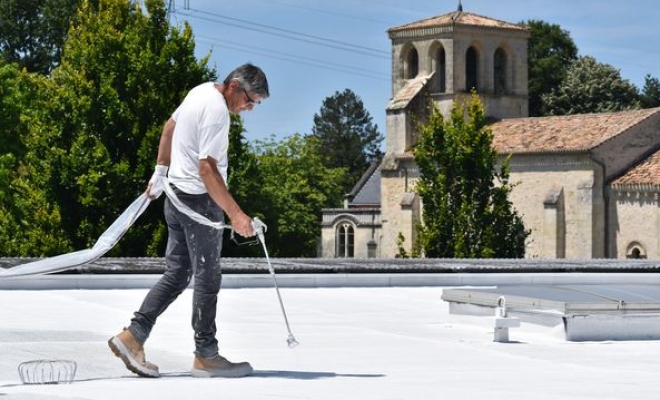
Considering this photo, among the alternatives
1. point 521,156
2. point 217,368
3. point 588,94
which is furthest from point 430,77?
point 217,368

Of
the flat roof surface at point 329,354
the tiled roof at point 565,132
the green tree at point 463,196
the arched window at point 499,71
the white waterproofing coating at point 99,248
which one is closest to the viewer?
the flat roof surface at point 329,354

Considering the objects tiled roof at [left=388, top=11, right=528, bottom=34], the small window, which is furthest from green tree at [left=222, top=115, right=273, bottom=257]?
tiled roof at [left=388, top=11, right=528, bottom=34]

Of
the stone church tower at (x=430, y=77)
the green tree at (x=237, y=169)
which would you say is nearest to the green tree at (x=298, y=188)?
the stone church tower at (x=430, y=77)

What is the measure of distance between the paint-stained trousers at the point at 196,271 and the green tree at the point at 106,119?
34.7 meters

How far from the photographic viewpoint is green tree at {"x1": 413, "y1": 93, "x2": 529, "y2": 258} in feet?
221

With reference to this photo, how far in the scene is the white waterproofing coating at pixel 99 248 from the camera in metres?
8.15

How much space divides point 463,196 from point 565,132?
1359 cm

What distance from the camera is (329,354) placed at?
9.48 m

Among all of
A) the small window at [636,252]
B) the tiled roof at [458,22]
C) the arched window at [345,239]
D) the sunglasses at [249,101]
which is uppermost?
the tiled roof at [458,22]

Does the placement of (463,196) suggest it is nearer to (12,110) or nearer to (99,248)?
(12,110)

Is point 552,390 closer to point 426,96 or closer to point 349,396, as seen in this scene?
point 349,396

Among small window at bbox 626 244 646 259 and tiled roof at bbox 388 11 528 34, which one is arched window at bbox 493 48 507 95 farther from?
small window at bbox 626 244 646 259

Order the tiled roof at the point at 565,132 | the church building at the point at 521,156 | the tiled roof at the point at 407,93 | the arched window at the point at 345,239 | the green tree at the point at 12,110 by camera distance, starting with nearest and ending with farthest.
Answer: the green tree at the point at 12,110
the church building at the point at 521,156
the tiled roof at the point at 565,132
the tiled roof at the point at 407,93
the arched window at the point at 345,239

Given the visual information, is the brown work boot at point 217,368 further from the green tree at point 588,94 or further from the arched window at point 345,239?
the green tree at point 588,94
